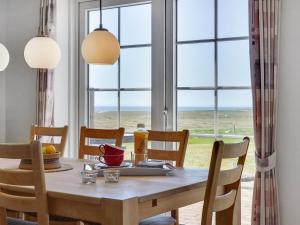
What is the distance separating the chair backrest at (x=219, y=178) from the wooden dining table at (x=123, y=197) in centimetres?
15

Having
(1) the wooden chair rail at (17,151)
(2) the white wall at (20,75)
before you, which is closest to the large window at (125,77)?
(2) the white wall at (20,75)

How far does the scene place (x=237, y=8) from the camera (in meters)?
3.63

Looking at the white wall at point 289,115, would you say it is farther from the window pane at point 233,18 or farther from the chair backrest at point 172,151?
the chair backrest at point 172,151

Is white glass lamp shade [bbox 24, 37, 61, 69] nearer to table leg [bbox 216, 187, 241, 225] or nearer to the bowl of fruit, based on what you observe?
the bowl of fruit

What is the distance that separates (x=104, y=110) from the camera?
4.43m

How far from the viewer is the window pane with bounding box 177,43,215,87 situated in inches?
149

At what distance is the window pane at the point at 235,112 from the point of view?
3580 mm

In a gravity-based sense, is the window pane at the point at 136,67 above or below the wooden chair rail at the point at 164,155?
above

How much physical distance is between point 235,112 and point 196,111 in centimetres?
35

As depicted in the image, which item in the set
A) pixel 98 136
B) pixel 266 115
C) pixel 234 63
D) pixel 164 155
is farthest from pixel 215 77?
pixel 98 136

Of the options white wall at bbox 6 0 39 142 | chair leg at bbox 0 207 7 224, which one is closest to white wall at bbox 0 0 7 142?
white wall at bbox 6 0 39 142

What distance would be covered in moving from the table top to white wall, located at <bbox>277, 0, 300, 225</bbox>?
0.79 metres

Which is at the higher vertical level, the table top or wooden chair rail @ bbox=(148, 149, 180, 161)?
wooden chair rail @ bbox=(148, 149, 180, 161)

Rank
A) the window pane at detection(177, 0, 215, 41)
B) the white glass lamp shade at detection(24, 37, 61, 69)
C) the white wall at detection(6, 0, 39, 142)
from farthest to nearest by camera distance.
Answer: the white wall at detection(6, 0, 39, 142) < the window pane at detection(177, 0, 215, 41) < the white glass lamp shade at detection(24, 37, 61, 69)
